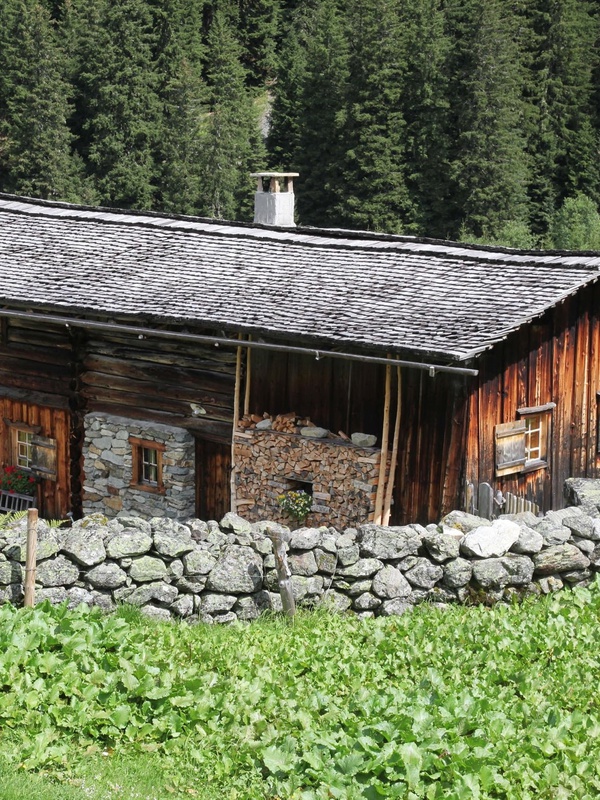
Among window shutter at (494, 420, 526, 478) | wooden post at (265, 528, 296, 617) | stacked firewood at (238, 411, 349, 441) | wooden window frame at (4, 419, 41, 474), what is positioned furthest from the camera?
wooden window frame at (4, 419, 41, 474)

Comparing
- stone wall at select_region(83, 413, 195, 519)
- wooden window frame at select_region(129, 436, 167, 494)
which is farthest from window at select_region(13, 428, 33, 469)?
wooden window frame at select_region(129, 436, 167, 494)

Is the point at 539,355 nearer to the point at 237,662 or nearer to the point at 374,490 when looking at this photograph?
the point at 374,490

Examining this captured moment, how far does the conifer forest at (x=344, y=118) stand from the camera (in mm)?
54312

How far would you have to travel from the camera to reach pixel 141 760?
23.9 ft

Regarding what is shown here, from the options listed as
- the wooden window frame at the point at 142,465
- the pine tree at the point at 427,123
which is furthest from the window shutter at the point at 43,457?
the pine tree at the point at 427,123

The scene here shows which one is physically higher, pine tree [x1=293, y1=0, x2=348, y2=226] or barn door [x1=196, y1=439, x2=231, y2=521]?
pine tree [x1=293, y1=0, x2=348, y2=226]

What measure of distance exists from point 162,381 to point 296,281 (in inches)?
82.6

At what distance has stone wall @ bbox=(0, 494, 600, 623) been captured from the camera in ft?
31.3

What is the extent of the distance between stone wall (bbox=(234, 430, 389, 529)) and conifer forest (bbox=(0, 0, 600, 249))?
120 ft

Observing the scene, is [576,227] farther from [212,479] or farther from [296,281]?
[212,479]

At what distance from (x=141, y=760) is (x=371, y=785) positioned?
1476 mm

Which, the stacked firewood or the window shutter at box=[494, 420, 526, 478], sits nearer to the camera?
the window shutter at box=[494, 420, 526, 478]

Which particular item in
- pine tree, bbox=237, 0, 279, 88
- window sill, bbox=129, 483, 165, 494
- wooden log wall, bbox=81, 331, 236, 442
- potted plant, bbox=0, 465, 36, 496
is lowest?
potted plant, bbox=0, 465, 36, 496

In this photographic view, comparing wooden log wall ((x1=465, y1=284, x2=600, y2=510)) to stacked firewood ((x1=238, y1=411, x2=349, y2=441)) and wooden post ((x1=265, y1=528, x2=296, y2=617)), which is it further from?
wooden post ((x1=265, y1=528, x2=296, y2=617))
